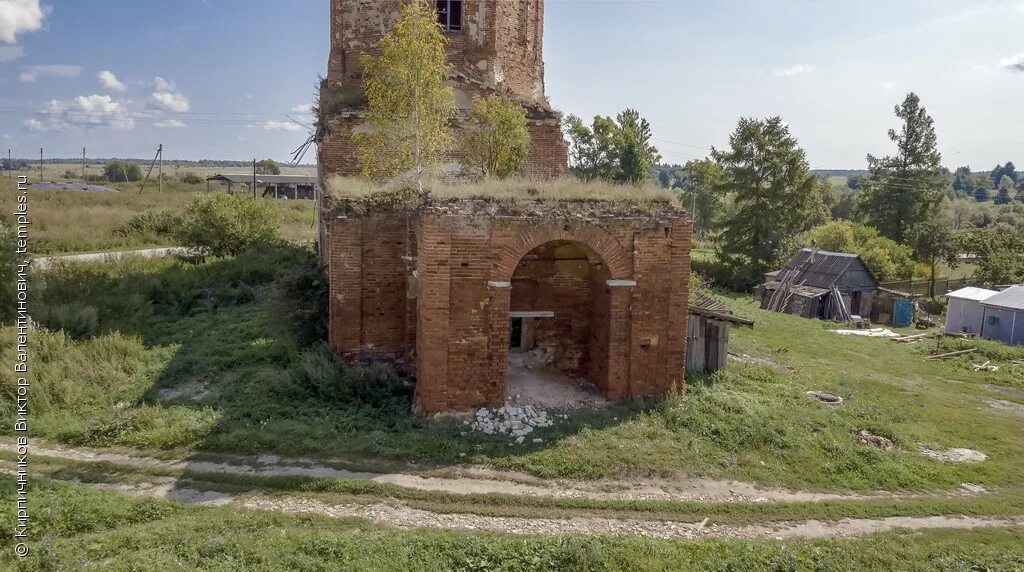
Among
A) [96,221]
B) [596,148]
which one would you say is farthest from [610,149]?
[96,221]

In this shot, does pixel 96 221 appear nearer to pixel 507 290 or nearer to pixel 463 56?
pixel 463 56

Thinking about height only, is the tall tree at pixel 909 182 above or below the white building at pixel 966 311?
above

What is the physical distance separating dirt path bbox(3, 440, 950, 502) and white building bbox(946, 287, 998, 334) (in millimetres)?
18400

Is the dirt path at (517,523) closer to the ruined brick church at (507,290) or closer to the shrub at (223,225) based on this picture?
the ruined brick church at (507,290)

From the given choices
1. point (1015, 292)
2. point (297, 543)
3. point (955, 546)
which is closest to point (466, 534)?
point (297, 543)

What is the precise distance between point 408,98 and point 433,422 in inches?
320

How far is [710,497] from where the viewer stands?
867cm

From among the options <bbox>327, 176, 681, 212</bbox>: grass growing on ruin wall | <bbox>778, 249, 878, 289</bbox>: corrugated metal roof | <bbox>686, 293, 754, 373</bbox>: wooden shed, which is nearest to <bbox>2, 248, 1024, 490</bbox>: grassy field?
<bbox>686, 293, 754, 373</bbox>: wooden shed

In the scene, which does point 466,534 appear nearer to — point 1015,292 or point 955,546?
point 955,546

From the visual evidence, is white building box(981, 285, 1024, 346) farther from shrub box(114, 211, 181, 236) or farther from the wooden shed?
shrub box(114, 211, 181, 236)

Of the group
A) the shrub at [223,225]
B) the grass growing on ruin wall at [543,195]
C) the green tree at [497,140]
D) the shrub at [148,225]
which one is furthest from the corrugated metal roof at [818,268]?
the shrub at [148,225]

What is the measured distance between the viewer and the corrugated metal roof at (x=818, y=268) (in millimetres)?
28734

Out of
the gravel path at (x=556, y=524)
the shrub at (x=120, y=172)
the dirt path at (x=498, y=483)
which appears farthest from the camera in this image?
the shrub at (x=120, y=172)

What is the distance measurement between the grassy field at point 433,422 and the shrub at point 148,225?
15.2 meters
